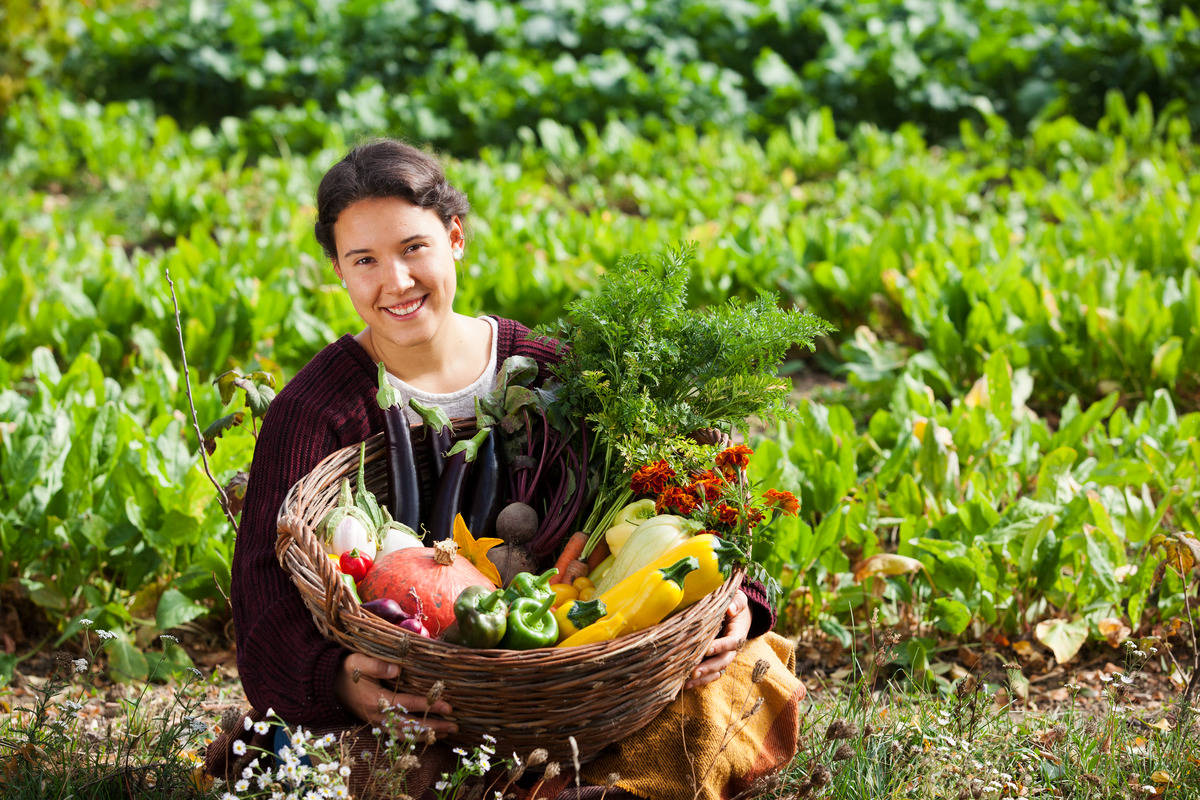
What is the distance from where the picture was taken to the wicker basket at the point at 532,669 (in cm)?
181

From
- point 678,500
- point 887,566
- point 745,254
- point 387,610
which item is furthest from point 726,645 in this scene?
point 745,254

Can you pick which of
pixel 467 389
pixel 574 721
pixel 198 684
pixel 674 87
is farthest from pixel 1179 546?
pixel 674 87

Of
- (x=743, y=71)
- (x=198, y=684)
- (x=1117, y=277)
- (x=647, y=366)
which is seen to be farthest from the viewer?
(x=743, y=71)

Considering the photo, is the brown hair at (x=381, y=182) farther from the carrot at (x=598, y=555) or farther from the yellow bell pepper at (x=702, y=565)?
the yellow bell pepper at (x=702, y=565)

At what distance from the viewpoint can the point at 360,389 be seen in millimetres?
2447

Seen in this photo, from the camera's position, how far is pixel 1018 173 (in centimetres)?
704

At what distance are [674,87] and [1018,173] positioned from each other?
3.02m

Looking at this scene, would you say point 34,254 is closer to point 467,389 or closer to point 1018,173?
point 467,389

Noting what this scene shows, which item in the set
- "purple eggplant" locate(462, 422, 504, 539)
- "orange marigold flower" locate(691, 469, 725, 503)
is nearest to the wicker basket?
"orange marigold flower" locate(691, 469, 725, 503)

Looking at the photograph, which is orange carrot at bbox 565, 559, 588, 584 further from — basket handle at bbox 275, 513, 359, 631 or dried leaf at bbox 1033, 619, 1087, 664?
dried leaf at bbox 1033, 619, 1087, 664

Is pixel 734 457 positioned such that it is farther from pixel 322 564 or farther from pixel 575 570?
pixel 322 564

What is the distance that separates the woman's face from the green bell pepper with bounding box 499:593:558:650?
2.44 ft

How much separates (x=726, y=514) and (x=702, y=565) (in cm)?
17

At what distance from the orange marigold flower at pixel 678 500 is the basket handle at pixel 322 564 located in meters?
0.69
